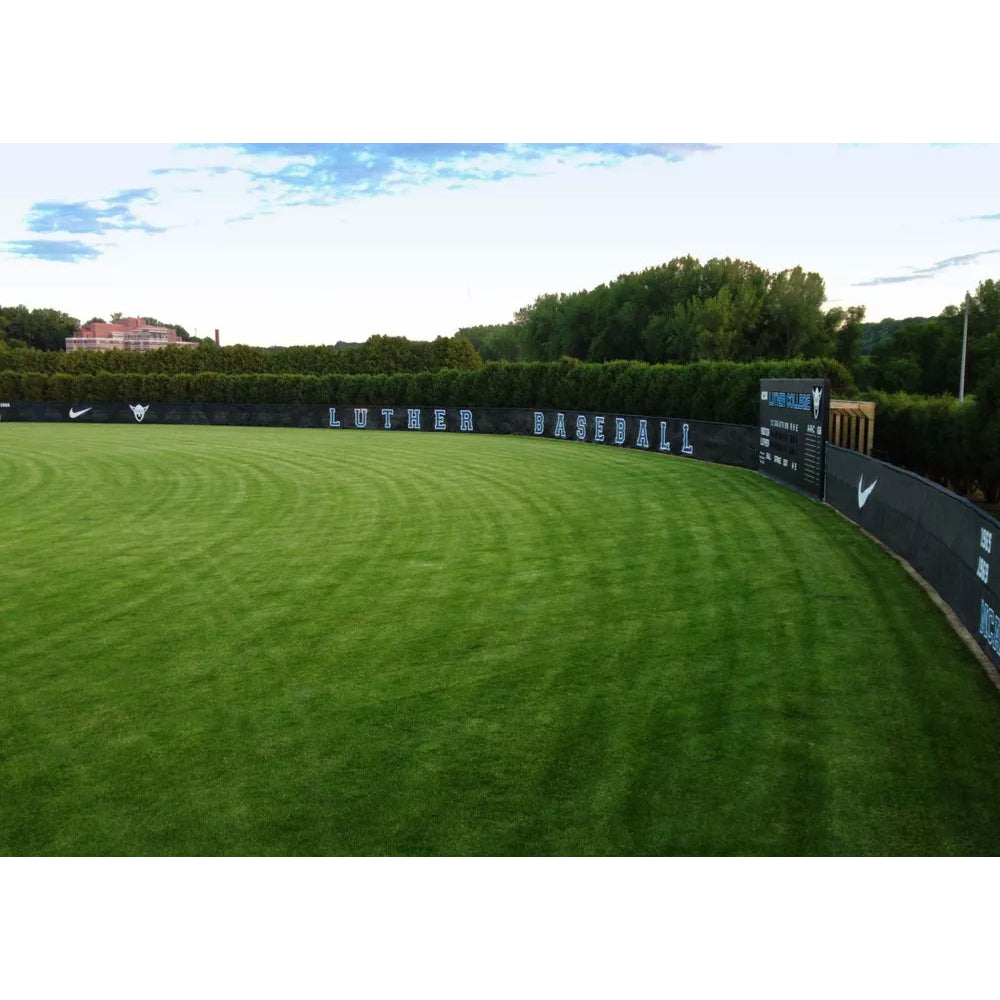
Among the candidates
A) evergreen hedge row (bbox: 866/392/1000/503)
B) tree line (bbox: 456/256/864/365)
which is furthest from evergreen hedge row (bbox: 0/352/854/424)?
tree line (bbox: 456/256/864/365)

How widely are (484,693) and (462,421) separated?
3476 centimetres

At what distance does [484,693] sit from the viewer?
770 cm

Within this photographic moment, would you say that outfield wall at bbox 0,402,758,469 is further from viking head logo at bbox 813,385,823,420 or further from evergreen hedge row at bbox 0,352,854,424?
viking head logo at bbox 813,385,823,420

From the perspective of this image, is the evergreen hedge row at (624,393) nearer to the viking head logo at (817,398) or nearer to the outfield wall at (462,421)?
the outfield wall at (462,421)

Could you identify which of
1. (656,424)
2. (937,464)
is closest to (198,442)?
(656,424)

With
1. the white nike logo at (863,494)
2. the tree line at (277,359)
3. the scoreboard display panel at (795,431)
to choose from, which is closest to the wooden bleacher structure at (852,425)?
the scoreboard display panel at (795,431)

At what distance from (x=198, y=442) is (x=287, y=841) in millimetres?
→ 30464

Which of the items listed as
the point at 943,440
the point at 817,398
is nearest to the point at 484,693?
the point at 817,398

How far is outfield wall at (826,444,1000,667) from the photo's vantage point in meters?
8.55

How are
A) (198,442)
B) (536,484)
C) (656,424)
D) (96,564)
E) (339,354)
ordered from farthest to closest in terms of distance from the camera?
(339,354) → (198,442) → (656,424) → (536,484) → (96,564)

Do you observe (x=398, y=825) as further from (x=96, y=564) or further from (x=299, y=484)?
(x=299, y=484)

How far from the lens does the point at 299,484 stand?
69.3 ft

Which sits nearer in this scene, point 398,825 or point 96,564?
point 398,825

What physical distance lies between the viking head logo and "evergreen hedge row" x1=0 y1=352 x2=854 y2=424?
8.98m
